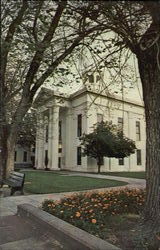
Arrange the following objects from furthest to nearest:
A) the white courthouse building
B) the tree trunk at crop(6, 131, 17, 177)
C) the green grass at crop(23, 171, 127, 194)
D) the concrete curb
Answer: the white courthouse building < the tree trunk at crop(6, 131, 17, 177) < the green grass at crop(23, 171, 127, 194) < the concrete curb

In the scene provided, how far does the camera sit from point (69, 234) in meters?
4.08

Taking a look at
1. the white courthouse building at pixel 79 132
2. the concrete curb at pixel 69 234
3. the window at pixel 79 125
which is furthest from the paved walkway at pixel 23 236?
the window at pixel 79 125

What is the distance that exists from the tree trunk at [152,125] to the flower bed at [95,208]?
0.93 metres

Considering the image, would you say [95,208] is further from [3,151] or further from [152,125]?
[3,151]

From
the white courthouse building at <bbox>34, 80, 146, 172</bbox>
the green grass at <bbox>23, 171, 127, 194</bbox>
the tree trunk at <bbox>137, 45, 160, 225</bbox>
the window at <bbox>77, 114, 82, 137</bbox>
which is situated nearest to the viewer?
the tree trunk at <bbox>137, 45, 160, 225</bbox>

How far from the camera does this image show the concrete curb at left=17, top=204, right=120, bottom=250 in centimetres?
360

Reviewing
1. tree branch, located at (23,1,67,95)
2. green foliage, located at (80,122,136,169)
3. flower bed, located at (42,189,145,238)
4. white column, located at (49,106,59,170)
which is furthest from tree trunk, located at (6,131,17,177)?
white column, located at (49,106,59,170)

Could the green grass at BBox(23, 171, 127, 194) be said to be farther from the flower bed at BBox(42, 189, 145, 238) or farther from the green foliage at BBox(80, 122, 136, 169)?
the green foliage at BBox(80, 122, 136, 169)

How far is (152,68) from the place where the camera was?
473 centimetres

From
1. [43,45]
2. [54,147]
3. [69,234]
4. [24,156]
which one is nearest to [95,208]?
[69,234]

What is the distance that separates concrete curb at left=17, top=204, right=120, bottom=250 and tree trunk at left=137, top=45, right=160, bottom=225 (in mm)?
1180

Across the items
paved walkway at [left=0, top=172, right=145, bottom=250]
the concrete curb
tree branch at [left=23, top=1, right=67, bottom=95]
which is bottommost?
paved walkway at [left=0, top=172, right=145, bottom=250]

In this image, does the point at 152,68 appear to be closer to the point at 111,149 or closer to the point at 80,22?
the point at 80,22

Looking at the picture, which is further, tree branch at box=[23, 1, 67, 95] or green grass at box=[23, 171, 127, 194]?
green grass at box=[23, 171, 127, 194]
